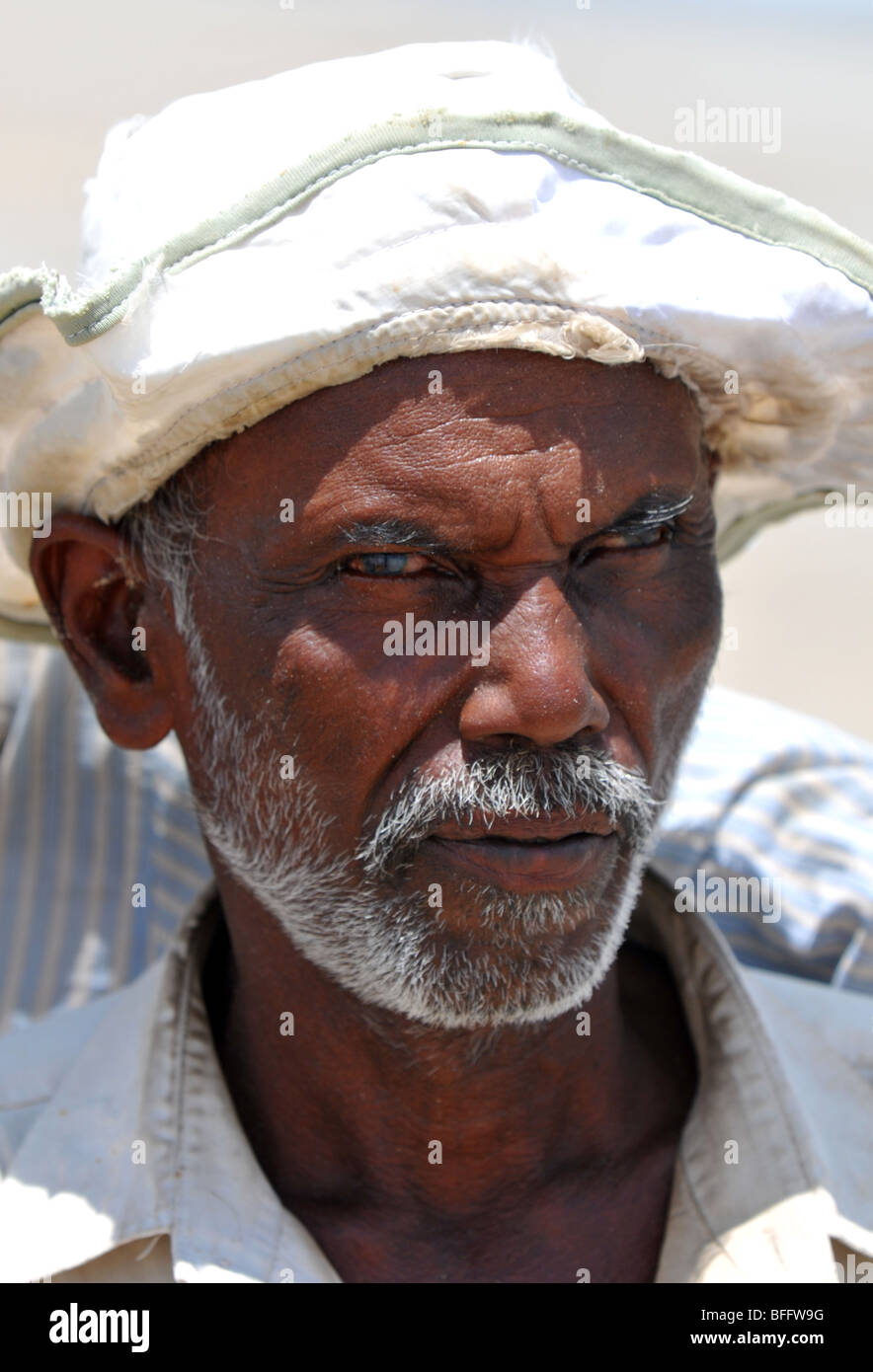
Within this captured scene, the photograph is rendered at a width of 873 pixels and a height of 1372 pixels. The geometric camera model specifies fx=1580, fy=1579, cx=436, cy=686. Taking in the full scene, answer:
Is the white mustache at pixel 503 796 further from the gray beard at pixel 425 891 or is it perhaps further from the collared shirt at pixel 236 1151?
the collared shirt at pixel 236 1151

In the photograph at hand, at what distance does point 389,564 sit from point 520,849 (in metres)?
0.40

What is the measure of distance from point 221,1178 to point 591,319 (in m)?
1.23

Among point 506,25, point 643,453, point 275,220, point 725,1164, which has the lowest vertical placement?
point 725,1164

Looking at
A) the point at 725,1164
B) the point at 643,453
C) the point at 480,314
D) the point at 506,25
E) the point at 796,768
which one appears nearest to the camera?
the point at 480,314

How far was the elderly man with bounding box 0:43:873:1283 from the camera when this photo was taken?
1.93 meters

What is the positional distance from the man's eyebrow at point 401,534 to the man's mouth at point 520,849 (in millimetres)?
343

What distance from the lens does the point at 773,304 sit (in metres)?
2.01

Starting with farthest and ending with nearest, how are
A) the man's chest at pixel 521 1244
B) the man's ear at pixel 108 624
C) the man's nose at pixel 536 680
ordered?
1. the man's ear at pixel 108 624
2. the man's chest at pixel 521 1244
3. the man's nose at pixel 536 680

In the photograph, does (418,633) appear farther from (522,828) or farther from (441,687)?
(522,828)

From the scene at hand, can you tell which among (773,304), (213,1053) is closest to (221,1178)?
(213,1053)

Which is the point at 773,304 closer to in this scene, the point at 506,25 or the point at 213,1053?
the point at 213,1053

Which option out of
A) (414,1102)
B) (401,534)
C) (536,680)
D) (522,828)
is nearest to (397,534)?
(401,534)

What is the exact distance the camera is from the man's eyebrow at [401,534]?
76.7 inches

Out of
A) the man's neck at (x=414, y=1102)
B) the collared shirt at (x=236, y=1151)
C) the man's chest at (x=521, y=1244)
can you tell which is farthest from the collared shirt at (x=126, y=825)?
the man's chest at (x=521, y=1244)
